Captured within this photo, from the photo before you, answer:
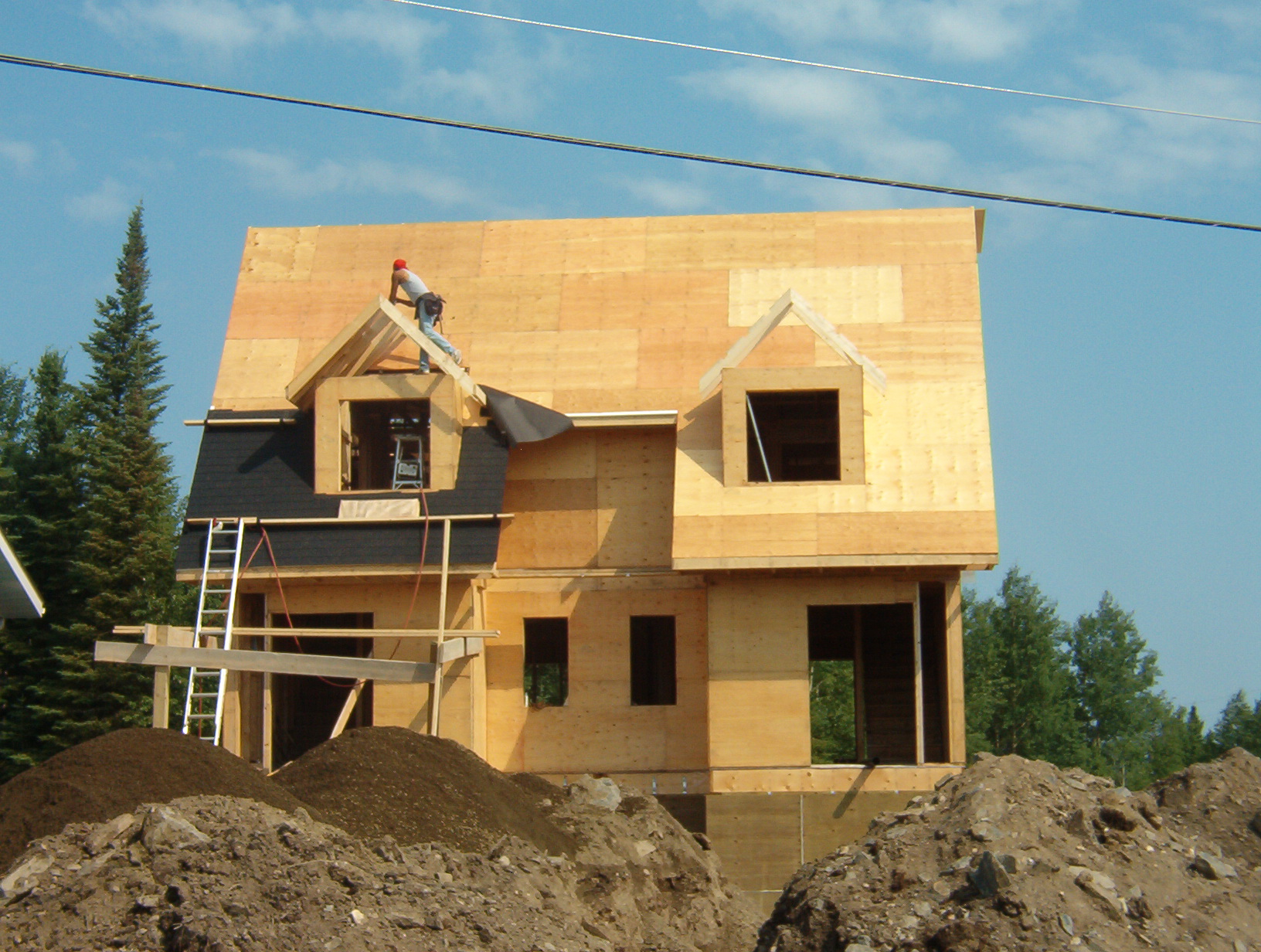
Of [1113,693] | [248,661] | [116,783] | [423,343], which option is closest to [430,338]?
[423,343]

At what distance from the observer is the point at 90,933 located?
29.1 feet

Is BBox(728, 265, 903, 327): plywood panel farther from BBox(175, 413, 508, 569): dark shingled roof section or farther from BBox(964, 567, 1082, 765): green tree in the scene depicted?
BBox(964, 567, 1082, 765): green tree

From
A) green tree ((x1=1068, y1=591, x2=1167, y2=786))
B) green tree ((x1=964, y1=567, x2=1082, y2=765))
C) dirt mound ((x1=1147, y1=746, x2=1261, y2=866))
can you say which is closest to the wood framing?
dirt mound ((x1=1147, y1=746, x2=1261, y2=866))

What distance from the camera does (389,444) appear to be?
2175cm

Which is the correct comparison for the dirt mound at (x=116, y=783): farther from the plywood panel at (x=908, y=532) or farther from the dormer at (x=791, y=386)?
the dormer at (x=791, y=386)

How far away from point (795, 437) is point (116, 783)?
14.0 m

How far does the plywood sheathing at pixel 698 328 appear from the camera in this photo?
17938mm

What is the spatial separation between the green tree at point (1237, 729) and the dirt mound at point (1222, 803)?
169 ft

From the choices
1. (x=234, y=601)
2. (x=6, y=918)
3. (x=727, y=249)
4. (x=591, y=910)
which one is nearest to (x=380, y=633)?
(x=234, y=601)

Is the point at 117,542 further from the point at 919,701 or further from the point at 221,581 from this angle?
the point at 919,701

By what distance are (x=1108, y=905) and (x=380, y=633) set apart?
9304mm

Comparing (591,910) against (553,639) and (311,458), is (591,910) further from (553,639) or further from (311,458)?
(553,639)

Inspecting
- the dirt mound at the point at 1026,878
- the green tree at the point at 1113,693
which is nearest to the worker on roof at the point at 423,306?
the dirt mound at the point at 1026,878

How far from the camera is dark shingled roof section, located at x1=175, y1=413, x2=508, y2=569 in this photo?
714 inches
